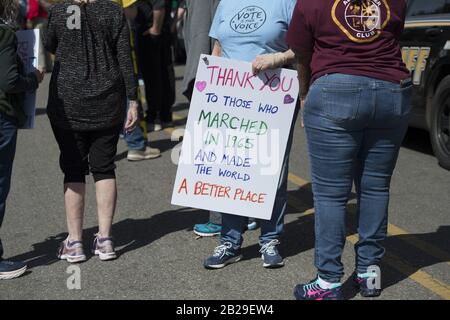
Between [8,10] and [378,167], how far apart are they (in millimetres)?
2240

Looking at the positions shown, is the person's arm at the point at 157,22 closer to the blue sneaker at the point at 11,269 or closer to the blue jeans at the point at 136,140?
the blue jeans at the point at 136,140

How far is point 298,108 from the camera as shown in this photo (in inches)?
183

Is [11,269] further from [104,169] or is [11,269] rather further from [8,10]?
[8,10]

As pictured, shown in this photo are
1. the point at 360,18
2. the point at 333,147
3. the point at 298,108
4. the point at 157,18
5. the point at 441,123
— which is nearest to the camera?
the point at 360,18

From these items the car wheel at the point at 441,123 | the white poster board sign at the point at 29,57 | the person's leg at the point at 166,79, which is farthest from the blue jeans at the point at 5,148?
the person's leg at the point at 166,79

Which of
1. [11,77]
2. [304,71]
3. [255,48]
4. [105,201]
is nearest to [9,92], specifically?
[11,77]

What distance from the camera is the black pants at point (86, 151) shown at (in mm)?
4648

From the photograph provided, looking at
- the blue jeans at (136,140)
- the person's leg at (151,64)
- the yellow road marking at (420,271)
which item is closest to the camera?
the yellow road marking at (420,271)

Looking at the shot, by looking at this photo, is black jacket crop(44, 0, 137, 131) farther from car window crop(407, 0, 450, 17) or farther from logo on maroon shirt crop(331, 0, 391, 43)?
car window crop(407, 0, 450, 17)

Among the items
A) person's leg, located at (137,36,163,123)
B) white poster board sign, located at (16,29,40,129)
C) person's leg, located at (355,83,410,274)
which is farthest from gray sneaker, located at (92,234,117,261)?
person's leg, located at (137,36,163,123)

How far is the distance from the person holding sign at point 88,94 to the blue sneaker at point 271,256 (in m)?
0.97

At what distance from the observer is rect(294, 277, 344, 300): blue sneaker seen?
3.98 m

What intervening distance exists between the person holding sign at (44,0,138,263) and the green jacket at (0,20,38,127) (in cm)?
26

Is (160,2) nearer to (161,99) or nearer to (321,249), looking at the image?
(161,99)
